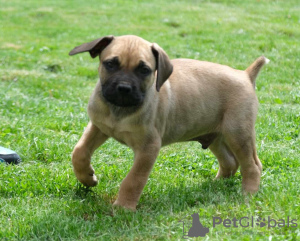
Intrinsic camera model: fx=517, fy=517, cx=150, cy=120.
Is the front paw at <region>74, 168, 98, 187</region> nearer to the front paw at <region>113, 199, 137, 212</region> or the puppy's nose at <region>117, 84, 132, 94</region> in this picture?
the front paw at <region>113, 199, 137, 212</region>

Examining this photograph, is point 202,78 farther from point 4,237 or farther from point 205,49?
point 205,49

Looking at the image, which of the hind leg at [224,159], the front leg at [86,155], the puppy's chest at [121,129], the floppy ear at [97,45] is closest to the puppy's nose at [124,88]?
the puppy's chest at [121,129]

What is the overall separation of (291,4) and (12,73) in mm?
11259

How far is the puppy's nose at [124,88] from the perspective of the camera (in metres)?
4.46

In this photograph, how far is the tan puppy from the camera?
15.3 feet

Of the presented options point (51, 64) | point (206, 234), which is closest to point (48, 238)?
point (206, 234)

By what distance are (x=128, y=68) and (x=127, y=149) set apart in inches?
86.1

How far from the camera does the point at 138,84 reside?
182 inches

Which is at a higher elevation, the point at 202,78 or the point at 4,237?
the point at 202,78

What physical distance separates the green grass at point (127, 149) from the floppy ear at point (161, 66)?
115 centimetres

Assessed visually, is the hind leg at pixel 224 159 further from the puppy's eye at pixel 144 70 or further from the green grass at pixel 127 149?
the puppy's eye at pixel 144 70

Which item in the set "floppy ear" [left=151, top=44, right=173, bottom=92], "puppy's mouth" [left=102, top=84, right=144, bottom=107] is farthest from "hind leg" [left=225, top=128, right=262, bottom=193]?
"puppy's mouth" [left=102, top=84, right=144, bottom=107]

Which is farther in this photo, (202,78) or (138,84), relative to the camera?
(202,78)

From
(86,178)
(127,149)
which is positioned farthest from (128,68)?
(127,149)
